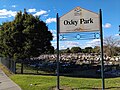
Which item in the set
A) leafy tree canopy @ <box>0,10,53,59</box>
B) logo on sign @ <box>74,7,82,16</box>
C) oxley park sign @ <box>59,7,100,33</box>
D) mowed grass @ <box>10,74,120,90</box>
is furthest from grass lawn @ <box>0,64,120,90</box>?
leafy tree canopy @ <box>0,10,53,59</box>

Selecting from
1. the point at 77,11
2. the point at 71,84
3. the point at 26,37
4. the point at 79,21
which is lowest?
the point at 71,84

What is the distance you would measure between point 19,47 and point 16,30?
1846mm

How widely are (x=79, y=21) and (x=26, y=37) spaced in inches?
636

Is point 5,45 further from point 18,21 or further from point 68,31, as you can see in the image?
point 68,31

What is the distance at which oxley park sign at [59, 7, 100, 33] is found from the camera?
41.7 ft

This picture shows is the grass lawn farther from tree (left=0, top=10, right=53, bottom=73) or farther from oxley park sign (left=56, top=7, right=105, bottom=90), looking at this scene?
tree (left=0, top=10, right=53, bottom=73)

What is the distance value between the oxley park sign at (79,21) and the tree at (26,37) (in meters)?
14.6

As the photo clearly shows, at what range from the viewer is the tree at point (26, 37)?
93.0 ft

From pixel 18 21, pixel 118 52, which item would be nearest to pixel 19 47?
pixel 18 21

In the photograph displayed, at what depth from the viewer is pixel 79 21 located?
13.1 m

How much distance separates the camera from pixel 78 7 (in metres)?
13.1

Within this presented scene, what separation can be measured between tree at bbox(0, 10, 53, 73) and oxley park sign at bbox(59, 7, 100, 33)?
14.6m

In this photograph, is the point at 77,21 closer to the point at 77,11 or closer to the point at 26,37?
the point at 77,11

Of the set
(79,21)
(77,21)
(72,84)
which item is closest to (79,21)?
(79,21)
